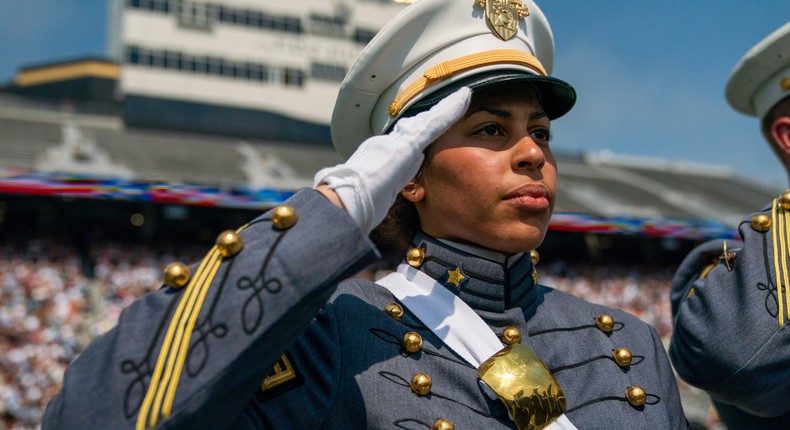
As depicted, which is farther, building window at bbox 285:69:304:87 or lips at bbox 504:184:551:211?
building window at bbox 285:69:304:87

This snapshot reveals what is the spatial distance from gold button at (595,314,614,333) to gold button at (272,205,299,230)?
3.18 feet

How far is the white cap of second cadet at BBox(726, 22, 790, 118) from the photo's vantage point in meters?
2.46

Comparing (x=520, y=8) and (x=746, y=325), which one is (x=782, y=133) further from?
(x=520, y=8)

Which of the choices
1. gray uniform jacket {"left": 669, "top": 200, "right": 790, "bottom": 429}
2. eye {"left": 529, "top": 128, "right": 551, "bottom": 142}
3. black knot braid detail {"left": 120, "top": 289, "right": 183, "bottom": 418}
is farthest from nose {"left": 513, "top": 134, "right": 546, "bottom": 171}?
black knot braid detail {"left": 120, "top": 289, "right": 183, "bottom": 418}

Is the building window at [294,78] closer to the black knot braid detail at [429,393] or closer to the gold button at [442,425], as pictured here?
the black knot braid detail at [429,393]

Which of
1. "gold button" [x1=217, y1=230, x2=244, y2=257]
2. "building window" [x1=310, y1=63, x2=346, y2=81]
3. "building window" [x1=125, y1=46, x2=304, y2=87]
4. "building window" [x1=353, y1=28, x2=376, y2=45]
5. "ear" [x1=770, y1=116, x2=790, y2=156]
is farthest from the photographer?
"building window" [x1=353, y1=28, x2=376, y2=45]

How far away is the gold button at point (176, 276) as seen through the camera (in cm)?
140

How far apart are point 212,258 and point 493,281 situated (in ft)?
2.52

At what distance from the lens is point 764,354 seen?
72.6 inches

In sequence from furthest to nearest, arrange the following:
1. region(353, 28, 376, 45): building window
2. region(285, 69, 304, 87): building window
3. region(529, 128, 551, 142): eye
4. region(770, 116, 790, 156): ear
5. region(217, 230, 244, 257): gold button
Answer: region(353, 28, 376, 45): building window
region(285, 69, 304, 87): building window
region(770, 116, 790, 156): ear
region(529, 128, 551, 142): eye
region(217, 230, 244, 257): gold button

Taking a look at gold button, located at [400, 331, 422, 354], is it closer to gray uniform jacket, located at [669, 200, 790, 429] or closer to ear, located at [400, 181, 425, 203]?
ear, located at [400, 181, 425, 203]

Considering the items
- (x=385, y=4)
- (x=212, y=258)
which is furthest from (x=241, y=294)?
(x=385, y=4)

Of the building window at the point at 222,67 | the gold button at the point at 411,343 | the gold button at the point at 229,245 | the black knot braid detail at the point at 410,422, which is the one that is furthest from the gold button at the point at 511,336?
the building window at the point at 222,67

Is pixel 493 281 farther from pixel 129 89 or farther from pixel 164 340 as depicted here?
pixel 129 89
